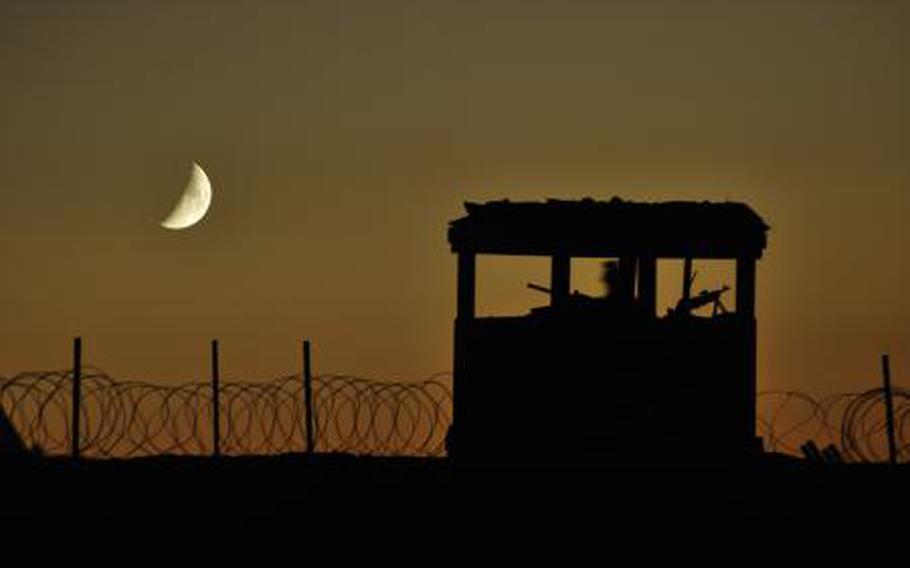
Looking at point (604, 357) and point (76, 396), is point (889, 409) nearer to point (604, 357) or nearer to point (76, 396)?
point (604, 357)

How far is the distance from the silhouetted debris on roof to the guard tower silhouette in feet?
0.04

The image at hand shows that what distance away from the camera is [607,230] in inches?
837

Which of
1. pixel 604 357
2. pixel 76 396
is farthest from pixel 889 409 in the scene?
pixel 76 396

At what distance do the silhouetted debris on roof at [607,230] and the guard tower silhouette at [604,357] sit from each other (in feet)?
0.04

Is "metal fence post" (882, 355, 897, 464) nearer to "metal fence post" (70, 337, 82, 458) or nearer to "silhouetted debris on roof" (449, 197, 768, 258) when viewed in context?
"silhouetted debris on roof" (449, 197, 768, 258)

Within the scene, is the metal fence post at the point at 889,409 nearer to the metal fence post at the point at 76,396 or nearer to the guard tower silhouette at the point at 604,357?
the guard tower silhouette at the point at 604,357

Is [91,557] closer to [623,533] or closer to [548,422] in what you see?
[623,533]

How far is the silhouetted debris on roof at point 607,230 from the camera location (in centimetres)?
2119

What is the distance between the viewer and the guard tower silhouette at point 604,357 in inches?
832

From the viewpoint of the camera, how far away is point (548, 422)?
2138 cm

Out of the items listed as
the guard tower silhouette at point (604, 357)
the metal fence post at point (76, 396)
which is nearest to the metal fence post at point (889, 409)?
the guard tower silhouette at point (604, 357)

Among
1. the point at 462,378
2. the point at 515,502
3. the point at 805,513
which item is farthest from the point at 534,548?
the point at 462,378

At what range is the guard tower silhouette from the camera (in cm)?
2114

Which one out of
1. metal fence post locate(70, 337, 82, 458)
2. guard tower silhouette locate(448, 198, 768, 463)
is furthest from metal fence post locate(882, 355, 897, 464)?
metal fence post locate(70, 337, 82, 458)
